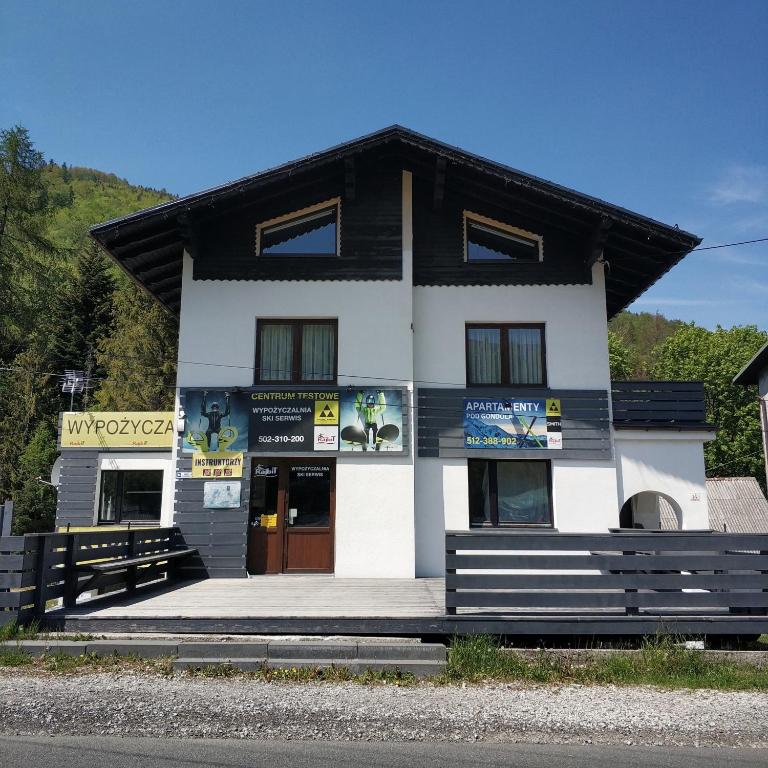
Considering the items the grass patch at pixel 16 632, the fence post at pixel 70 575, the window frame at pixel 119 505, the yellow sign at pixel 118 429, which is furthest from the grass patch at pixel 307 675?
the window frame at pixel 119 505

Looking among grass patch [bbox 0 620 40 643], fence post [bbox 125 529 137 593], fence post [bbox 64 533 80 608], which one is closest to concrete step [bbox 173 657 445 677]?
grass patch [bbox 0 620 40 643]

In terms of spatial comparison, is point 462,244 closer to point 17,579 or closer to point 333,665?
point 333,665

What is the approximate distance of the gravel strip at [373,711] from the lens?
196 inches

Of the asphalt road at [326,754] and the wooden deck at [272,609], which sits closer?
the asphalt road at [326,754]

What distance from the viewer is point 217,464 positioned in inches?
461

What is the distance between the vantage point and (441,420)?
12.1m

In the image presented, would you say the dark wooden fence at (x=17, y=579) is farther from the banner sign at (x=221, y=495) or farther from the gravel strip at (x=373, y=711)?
the banner sign at (x=221, y=495)

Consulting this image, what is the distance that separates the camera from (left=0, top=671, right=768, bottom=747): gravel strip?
4973 mm

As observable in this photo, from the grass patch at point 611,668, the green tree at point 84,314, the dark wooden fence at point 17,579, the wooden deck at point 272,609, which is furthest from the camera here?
the green tree at point 84,314

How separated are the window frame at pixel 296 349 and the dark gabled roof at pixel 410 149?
2.18 metres

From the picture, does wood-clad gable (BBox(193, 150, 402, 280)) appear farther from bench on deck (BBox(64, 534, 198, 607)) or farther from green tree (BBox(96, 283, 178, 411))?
green tree (BBox(96, 283, 178, 411))

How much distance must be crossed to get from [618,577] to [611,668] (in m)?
1.27

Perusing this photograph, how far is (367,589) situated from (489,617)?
2.80m

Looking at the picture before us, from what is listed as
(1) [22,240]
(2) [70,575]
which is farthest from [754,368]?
(1) [22,240]
